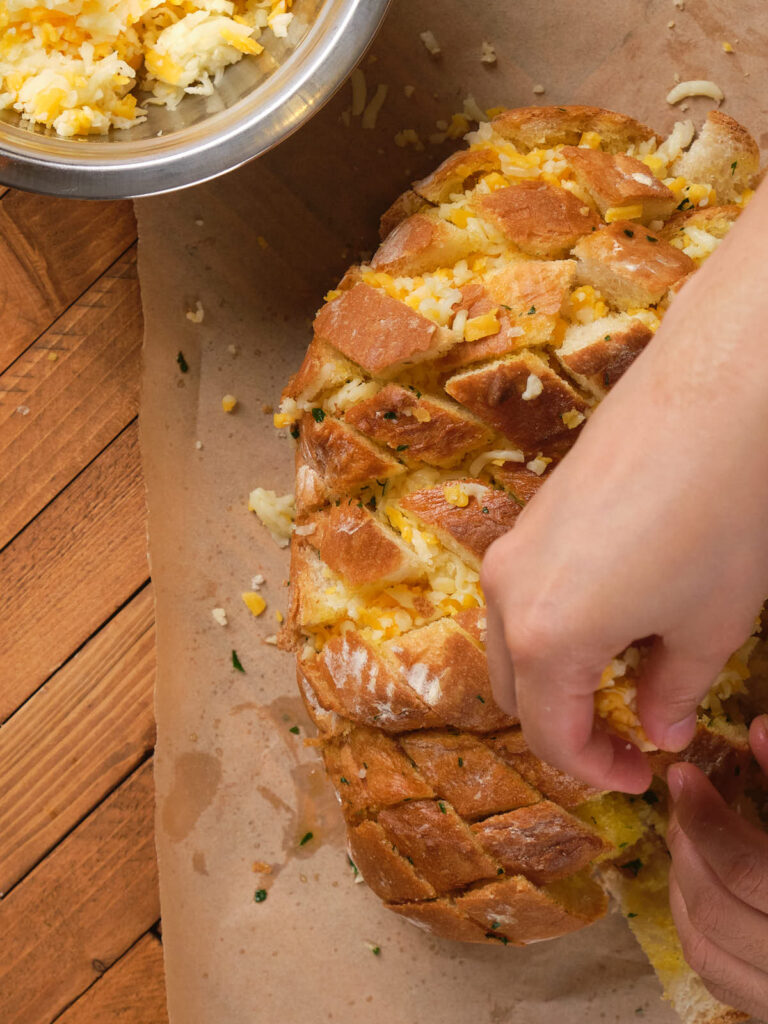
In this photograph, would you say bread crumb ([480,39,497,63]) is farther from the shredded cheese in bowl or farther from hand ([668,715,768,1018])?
hand ([668,715,768,1018])

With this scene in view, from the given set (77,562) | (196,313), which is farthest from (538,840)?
(196,313)

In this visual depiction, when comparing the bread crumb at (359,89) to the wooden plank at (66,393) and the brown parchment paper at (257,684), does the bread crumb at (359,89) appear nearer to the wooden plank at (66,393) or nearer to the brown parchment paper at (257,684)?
the brown parchment paper at (257,684)

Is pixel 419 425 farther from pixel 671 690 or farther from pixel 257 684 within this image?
pixel 257 684

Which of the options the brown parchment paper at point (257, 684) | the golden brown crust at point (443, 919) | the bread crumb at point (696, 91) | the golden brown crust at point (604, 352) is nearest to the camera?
the golden brown crust at point (604, 352)

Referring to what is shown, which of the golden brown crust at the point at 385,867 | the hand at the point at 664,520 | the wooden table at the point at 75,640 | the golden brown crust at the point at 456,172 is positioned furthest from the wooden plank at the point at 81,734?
the hand at the point at 664,520

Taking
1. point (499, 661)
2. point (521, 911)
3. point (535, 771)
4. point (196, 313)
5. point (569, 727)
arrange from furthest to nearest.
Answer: point (196, 313), point (521, 911), point (535, 771), point (499, 661), point (569, 727)

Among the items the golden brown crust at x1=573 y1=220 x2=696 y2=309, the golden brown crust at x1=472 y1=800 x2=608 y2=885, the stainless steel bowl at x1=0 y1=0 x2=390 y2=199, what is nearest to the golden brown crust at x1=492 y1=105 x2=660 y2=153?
the golden brown crust at x1=573 y1=220 x2=696 y2=309
